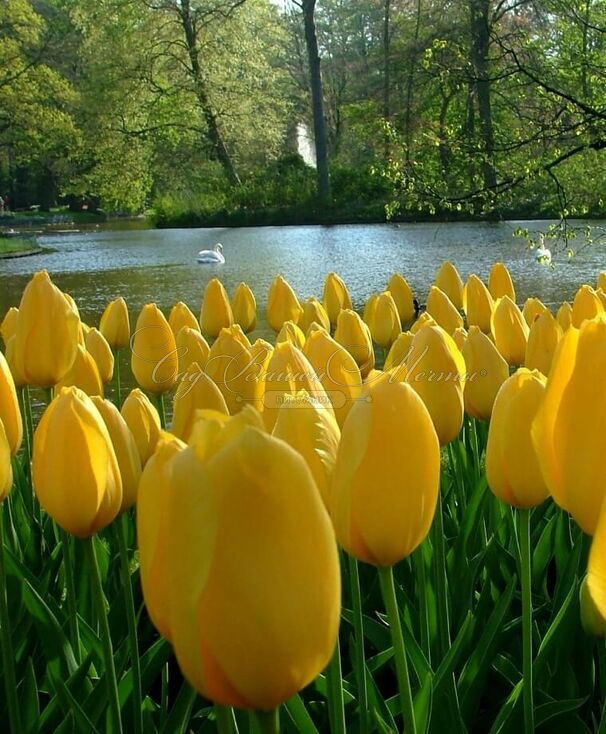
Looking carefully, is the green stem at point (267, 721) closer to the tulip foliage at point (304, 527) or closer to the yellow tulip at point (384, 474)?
the tulip foliage at point (304, 527)

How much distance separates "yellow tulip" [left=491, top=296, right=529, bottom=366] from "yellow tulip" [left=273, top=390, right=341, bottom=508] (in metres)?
1.15

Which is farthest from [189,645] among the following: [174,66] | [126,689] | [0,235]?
[174,66]

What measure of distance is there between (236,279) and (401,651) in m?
7.51

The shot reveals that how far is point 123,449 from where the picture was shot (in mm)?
1070

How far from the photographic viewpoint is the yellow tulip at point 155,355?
1795 mm

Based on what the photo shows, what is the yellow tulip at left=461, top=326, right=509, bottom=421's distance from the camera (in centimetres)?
148

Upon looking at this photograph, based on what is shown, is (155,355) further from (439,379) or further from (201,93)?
(201,93)

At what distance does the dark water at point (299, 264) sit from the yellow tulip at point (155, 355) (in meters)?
3.73

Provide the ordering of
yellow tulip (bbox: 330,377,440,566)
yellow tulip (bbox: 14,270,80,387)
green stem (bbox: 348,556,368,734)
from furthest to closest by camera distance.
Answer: yellow tulip (bbox: 14,270,80,387) → green stem (bbox: 348,556,368,734) → yellow tulip (bbox: 330,377,440,566)

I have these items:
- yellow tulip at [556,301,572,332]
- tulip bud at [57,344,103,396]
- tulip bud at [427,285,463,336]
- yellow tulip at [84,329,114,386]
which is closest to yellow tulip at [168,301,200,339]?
yellow tulip at [84,329,114,386]

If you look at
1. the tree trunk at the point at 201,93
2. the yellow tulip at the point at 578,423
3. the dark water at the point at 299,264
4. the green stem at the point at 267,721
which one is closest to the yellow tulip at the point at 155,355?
the yellow tulip at the point at 578,423

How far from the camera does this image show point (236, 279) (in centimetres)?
818

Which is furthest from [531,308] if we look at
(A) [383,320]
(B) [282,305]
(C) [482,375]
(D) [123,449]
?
(D) [123,449]

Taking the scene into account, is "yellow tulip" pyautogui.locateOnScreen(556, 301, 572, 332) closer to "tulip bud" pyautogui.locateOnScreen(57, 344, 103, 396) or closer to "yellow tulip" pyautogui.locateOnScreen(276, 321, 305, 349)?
"yellow tulip" pyautogui.locateOnScreen(276, 321, 305, 349)
